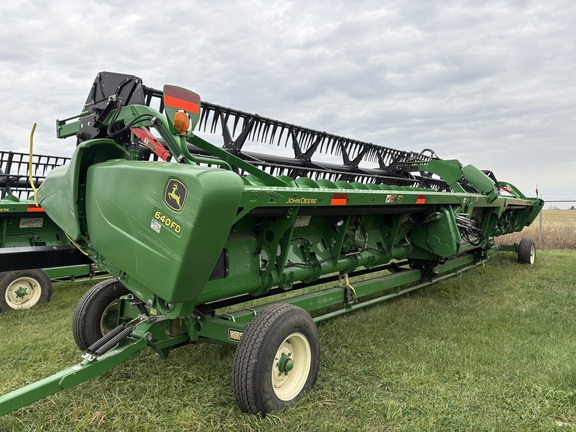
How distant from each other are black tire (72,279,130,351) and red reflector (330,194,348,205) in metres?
1.91

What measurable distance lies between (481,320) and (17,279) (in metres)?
5.48

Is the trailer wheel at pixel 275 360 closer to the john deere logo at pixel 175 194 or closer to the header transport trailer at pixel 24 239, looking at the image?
the john deere logo at pixel 175 194

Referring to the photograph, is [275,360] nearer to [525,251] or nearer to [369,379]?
[369,379]

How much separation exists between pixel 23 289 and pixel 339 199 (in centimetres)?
444

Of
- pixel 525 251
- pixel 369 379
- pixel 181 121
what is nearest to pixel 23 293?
pixel 181 121

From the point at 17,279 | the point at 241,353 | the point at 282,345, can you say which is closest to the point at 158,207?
the point at 241,353

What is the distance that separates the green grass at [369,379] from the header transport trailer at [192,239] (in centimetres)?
26

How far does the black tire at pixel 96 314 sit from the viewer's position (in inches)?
138

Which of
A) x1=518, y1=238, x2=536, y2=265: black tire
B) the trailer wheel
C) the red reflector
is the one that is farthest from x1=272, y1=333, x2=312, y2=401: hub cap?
x1=518, y1=238, x2=536, y2=265: black tire

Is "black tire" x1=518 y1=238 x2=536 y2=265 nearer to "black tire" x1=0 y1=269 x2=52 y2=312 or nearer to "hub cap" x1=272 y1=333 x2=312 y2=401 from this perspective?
"hub cap" x1=272 y1=333 x2=312 y2=401

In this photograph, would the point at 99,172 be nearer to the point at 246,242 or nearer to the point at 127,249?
the point at 127,249

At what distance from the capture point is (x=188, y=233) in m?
2.28

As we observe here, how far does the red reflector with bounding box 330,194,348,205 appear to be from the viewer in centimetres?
331

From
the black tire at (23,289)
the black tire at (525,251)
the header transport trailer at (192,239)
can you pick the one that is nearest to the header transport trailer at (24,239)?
the black tire at (23,289)
